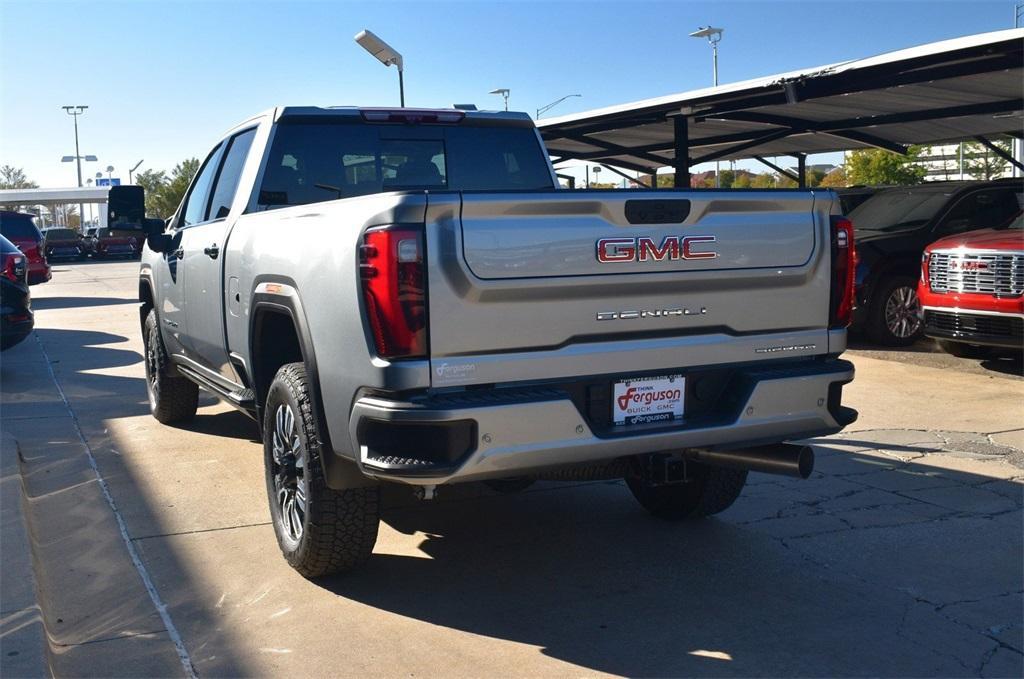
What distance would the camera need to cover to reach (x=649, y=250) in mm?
3930

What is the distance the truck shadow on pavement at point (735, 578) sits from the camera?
150 inches

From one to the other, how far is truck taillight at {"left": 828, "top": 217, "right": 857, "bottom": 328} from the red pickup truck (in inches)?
223

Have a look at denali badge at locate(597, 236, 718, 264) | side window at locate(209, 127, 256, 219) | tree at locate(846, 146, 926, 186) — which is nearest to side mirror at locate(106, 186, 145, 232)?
side window at locate(209, 127, 256, 219)

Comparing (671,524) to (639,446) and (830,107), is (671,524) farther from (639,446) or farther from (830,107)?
(830,107)

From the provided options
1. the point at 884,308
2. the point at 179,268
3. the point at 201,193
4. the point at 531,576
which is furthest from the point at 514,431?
the point at 884,308

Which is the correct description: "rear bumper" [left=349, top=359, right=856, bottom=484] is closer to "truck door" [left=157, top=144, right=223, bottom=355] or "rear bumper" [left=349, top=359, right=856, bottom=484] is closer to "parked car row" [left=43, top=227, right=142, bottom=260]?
"truck door" [left=157, top=144, right=223, bottom=355]

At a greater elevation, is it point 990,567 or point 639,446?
point 639,446

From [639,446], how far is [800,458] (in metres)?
0.76

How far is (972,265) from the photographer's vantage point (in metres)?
9.81

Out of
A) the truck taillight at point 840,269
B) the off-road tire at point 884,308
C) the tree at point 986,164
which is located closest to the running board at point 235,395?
the truck taillight at point 840,269

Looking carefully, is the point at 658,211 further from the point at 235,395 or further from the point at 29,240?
the point at 29,240

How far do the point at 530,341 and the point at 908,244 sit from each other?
29.9 feet

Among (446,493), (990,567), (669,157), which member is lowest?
(990,567)

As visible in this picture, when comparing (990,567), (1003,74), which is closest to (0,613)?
(990,567)
